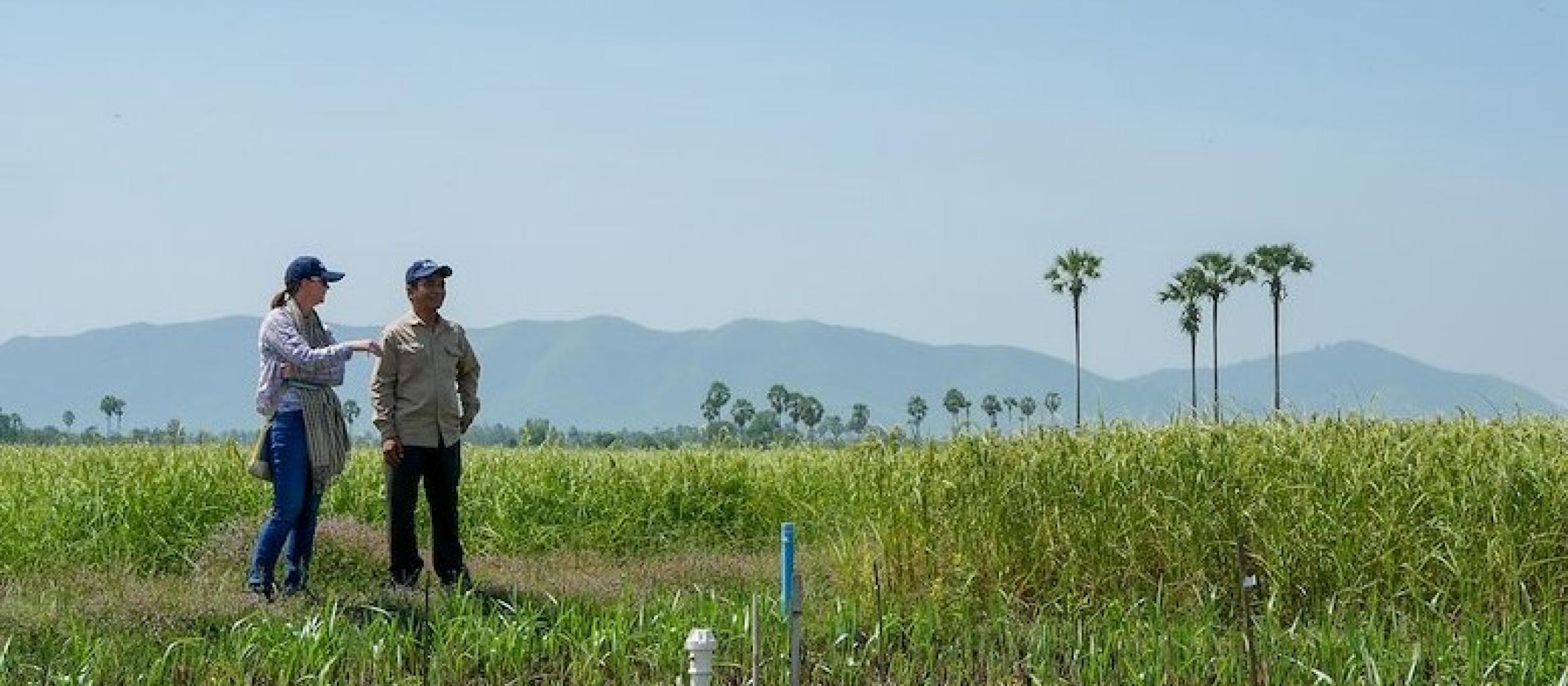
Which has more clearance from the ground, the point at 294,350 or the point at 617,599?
the point at 294,350

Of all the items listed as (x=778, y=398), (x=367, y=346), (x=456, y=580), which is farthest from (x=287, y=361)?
(x=778, y=398)

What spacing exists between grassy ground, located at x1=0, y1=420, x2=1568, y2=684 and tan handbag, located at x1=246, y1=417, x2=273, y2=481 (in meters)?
0.76

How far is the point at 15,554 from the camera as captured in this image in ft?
52.1

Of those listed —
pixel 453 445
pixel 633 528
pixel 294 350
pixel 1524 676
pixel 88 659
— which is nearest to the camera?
pixel 1524 676

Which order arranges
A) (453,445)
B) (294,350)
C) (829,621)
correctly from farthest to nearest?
(453,445) → (294,350) → (829,621)

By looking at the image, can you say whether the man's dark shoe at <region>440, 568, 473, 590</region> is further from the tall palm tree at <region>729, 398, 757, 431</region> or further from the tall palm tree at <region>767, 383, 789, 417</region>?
the tall palm tree at <region>729, 398, 757, 431</region>

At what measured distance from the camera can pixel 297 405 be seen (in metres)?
11.0

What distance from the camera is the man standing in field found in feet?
36.8

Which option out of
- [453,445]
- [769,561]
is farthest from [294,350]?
[769,561]

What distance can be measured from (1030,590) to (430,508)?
3.79 m

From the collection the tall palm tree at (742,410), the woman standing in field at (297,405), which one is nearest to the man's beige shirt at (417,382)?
the woman standing in field at (297,405)

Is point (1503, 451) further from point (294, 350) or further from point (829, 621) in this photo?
point (294, 350)

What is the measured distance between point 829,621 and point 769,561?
5130mm

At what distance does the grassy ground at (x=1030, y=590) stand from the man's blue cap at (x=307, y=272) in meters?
1.87
